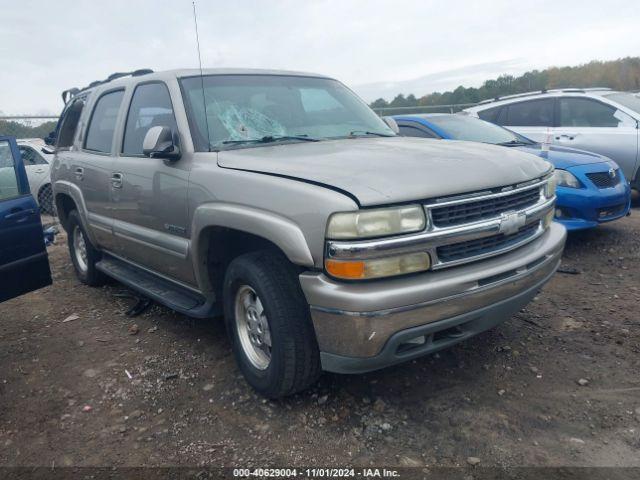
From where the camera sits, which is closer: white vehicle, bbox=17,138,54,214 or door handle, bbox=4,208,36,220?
door handle, bbox=4,208,36,220

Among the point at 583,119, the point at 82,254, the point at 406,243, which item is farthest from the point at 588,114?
the point at 82,254

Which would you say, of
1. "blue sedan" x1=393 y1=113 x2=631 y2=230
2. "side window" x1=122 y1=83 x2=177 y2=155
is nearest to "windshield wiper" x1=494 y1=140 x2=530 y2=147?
"blue sedan" x1=393 y1=113 x2=631 y2=230

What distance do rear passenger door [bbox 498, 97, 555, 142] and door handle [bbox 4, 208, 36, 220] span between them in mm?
6681

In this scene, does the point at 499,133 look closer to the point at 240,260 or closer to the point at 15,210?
the point at 240,260

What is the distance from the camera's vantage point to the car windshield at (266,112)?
3.42 meters

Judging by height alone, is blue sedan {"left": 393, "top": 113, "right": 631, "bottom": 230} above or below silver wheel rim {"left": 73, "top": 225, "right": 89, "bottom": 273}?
above

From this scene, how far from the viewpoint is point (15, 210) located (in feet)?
12.1

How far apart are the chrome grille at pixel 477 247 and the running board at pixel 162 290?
1.63 meters

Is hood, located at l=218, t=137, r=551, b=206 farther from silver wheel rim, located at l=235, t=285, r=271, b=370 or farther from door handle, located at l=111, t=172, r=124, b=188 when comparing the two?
door handle, located at l=111, t=172, r=124, b=188

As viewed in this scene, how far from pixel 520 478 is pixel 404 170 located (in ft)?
4.95

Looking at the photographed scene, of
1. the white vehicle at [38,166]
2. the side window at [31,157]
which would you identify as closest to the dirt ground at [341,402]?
the white vehicle at [38,166]

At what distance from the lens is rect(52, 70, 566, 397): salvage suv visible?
2.40 m

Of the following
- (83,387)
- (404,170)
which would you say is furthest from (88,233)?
(404,170)

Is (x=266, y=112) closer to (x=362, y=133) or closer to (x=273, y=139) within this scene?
(x=273, y=139)
